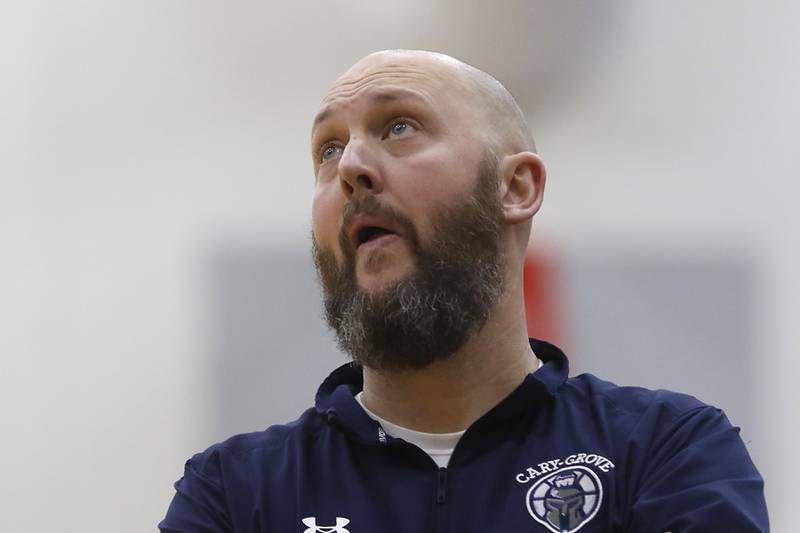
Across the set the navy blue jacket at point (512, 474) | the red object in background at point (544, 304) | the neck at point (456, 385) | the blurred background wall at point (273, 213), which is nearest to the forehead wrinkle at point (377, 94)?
the neck at point (456, 385)

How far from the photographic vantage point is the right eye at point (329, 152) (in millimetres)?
1687

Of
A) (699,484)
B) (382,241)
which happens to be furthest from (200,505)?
(699,484)

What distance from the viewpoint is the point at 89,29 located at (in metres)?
3.44

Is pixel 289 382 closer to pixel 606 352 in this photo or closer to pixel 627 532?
pixel 606 352

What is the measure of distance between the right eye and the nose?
91mm

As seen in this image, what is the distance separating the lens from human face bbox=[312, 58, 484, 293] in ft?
5.15

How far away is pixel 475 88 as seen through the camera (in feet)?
5.68

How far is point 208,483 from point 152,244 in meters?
1.81

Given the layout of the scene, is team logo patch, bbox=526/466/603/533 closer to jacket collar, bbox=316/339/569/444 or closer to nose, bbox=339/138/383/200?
jacket collar, bbox=316/339/569/444

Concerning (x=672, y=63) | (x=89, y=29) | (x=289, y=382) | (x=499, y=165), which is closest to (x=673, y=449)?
(x=499, y=165)

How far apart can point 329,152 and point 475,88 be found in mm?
250

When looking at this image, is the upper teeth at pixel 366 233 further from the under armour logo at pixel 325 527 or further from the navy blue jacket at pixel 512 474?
the under armour logo at pixel 325 527

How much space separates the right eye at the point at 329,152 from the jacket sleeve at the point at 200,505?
48 centimetres

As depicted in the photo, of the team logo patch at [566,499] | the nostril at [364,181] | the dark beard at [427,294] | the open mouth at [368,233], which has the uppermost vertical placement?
the nostril at [364,181]
